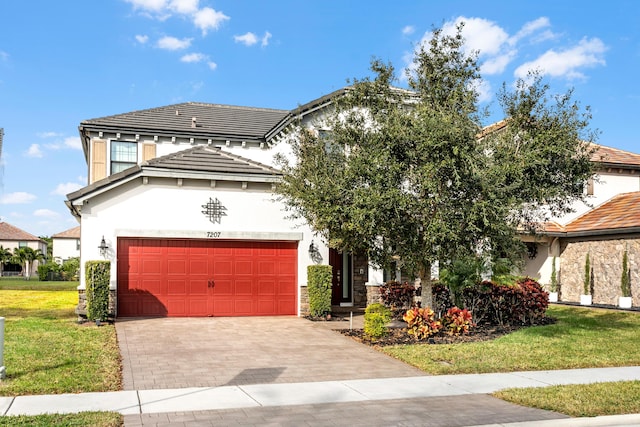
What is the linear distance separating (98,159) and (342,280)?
31.5 feet

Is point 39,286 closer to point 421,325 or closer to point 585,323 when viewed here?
point 421,325

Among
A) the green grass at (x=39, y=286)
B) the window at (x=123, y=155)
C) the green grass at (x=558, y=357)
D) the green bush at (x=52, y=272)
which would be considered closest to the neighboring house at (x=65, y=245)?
the green bush at (x=52, y=272)

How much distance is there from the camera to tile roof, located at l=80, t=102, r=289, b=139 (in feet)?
70.4

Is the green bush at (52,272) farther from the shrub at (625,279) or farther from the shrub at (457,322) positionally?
the shrub at (625,279)

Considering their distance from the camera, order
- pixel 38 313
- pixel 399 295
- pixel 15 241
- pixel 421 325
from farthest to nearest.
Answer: pixel 15 241, pixel 38 313, pixel 399 295, pixel 421 325

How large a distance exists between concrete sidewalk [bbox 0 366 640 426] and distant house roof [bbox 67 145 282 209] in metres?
9.60

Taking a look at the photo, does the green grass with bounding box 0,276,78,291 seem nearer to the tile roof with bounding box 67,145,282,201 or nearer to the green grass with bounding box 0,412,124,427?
the tile roof with bounding box 67,145,282,201

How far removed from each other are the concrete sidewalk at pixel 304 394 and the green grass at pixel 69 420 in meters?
0.29

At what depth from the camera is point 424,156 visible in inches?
513

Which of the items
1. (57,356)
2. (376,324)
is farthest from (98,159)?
(376,324)

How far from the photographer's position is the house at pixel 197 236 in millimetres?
17781

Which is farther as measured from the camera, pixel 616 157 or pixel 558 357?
pixel 616 157

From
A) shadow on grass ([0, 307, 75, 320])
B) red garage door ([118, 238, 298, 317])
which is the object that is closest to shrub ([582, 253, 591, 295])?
red garage door ([118, 238, 298, 317])

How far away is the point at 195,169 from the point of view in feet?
60.2
